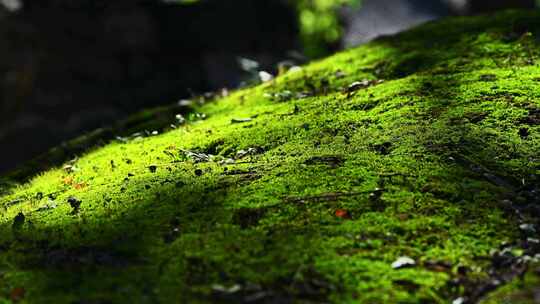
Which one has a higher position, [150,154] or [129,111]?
[129,111]

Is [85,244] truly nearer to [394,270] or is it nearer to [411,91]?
[394,270]

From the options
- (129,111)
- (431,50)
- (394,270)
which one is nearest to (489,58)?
(431,50)

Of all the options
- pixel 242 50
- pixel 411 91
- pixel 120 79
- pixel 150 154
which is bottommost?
pixel 150 154

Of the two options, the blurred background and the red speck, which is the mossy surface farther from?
the blurred background

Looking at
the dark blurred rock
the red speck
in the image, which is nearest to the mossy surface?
the red speck

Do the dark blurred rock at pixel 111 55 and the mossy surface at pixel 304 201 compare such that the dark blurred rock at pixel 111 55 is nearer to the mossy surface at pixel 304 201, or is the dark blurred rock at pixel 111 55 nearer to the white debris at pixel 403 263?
the mossy surface at pixel 304 201

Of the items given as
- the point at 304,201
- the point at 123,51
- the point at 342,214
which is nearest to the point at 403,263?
the point at 342,214
